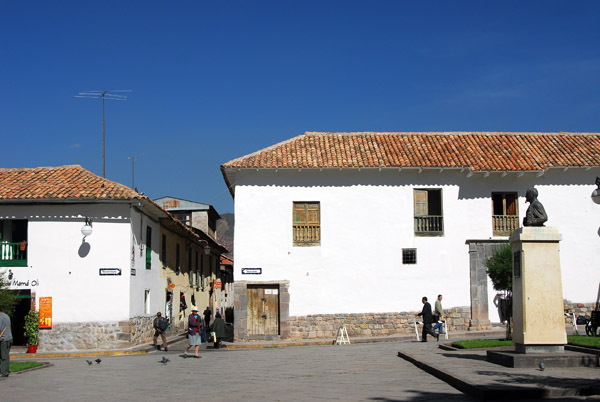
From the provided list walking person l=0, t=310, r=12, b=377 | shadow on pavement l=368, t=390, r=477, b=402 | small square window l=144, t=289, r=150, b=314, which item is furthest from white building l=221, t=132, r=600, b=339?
shadow on pavement l=368, t=390, r=477, b=402

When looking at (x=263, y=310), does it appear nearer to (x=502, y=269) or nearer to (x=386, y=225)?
(x=386, y=225)

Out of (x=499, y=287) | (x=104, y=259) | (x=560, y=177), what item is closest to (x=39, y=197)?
(x=104, y=259)

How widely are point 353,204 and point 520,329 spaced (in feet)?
41.9

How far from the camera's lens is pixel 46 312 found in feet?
70.7

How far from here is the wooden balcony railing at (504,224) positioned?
82.8 ft

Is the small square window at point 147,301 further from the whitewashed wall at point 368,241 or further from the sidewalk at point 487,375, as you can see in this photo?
the sidewalk at point 487,375

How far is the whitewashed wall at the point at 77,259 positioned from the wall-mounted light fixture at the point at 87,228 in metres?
0.32

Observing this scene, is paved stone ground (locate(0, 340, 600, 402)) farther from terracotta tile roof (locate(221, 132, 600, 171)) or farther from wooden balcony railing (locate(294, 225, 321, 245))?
terracotta tile roof (locate(221, 132, 600, 171))

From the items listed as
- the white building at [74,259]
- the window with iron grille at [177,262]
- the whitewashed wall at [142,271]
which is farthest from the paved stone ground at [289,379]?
the window with iron grille at [177,262]

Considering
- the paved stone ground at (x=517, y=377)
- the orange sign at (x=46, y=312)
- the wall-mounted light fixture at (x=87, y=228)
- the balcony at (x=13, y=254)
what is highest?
the wall-mounted light fixture at (x=87, y=228)

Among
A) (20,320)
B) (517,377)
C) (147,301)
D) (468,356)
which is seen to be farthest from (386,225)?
(517,377)

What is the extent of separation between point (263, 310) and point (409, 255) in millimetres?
5755

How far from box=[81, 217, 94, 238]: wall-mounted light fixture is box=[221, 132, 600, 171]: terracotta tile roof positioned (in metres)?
5.19

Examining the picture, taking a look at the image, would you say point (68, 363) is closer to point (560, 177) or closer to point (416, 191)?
point (416, 191)
